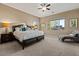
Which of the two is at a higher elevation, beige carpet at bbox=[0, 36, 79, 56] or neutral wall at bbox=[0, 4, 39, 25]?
neutral wall at bbox=[0, 4, 39, 25]

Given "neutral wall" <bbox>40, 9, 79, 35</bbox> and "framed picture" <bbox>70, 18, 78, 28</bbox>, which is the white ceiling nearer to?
"neutral wall" <bbox>40, 9, 79, 35</bbox>

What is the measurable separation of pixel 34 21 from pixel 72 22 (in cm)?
332

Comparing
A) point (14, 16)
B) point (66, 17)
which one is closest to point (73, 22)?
point (66, 17)

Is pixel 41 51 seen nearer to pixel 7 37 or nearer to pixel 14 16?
pixel 7 37

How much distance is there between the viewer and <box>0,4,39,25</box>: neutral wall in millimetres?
4532

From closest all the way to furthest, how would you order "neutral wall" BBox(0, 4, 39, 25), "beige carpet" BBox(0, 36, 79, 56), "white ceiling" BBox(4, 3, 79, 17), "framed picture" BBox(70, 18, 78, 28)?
"beige carpet" BBox(0, 36, 79, 56)
"neutral wall" BBox(0, 4, 39, 25)
"white ceiling" BBox(4, 3, 79, 17)
"framed picture" BBox(70, 18, 78, 28)

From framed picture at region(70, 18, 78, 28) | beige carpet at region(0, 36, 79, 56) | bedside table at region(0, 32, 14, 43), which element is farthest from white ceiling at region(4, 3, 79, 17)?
beige carpet at region(0, 36, 79, 56)

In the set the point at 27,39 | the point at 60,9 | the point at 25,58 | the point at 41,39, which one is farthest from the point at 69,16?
the point at 25,58

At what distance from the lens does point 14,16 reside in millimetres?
5164

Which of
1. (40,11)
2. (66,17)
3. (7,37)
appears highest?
(40,11)

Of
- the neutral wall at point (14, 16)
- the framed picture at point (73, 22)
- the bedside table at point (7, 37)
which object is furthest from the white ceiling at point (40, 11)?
the bedside table at point (7, 37)

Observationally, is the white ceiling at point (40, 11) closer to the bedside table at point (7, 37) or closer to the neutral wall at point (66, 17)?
the neutral wall at point (66, 17)

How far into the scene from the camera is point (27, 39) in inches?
150

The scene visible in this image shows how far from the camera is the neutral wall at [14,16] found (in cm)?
453
